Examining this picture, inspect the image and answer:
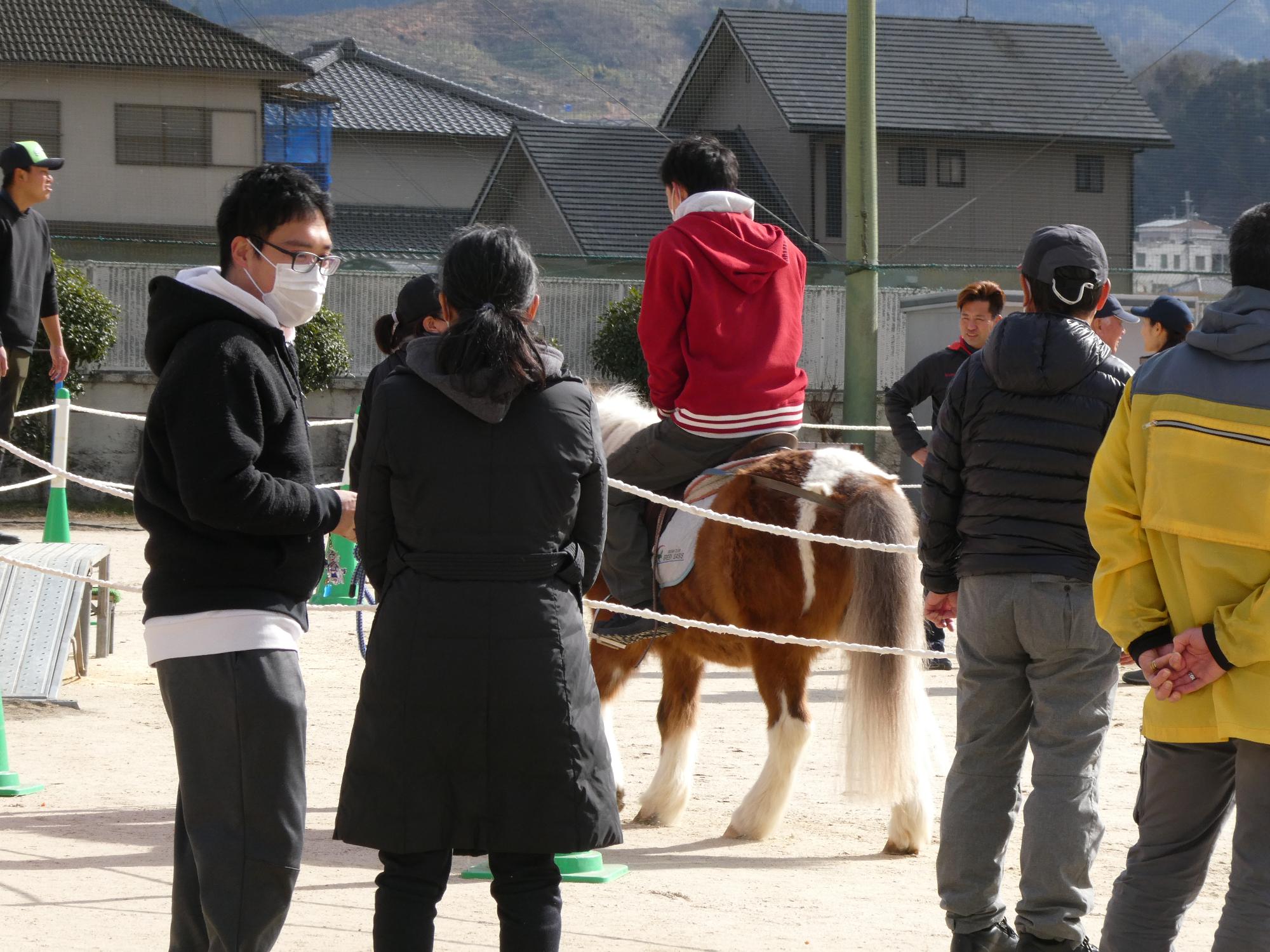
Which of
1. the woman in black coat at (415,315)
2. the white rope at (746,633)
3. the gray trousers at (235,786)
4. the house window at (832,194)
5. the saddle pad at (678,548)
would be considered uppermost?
the house window at (832,194)

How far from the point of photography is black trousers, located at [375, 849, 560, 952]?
2877 mm

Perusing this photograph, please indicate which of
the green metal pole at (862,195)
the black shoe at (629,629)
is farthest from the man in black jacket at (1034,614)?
the green metal pole at (862,195)

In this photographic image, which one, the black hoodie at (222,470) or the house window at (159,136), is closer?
the black hoodie at (222,470)

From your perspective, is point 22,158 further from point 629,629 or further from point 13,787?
point 629,629

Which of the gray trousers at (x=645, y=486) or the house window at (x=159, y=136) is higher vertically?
the house window at (x=159, y=136)

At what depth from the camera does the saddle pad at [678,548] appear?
5414mm

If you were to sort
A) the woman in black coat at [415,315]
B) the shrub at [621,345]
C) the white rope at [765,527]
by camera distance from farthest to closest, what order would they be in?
the shrub at [621,345] → the white rope at [765,527] → the woman in black coat at [415,315]

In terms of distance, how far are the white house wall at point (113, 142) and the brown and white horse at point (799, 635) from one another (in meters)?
23.8

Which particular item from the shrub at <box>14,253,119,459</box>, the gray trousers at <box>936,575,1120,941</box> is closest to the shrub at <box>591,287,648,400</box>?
the shrub at <box>14,253,119,459</box>

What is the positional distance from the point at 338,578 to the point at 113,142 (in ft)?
68.3

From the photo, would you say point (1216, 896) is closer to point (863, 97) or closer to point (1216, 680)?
point (1216, 680)

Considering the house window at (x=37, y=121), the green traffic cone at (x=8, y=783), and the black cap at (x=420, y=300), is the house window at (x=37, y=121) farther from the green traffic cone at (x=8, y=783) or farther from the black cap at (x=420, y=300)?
the black cap at (x=420, y=300)

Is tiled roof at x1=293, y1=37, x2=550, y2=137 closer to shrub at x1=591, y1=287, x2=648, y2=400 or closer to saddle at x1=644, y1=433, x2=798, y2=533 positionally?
shrub at x1=591, y1=287, x2=648, y2=400

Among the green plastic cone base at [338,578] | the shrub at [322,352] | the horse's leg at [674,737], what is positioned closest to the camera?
the horse's leg at [674,737]
